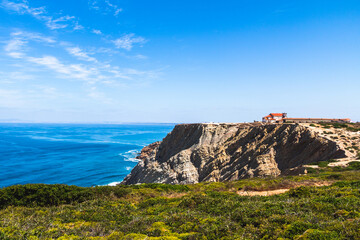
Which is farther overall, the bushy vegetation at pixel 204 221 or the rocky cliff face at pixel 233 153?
the rocky cliff face at pixel 233 153

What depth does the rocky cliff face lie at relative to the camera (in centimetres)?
3416

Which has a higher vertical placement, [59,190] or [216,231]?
[216,231]

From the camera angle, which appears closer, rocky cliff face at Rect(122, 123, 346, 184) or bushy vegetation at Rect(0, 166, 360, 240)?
bushy vegetation at Rect(0, 166, 360, 240)

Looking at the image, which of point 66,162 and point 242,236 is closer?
point 242,236

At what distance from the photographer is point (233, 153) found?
44719 mm

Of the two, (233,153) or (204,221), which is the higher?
(204,221)

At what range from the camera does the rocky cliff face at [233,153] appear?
34.2m

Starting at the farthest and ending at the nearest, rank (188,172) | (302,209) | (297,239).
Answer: (188,172), (302,209), (297,239)

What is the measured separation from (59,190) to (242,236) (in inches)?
578

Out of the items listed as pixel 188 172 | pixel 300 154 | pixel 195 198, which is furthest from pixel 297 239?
pixel 188 172

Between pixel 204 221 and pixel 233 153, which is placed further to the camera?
pixel 233 153

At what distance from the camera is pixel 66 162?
7419 centimetres

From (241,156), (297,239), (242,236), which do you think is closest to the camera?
(297,239)

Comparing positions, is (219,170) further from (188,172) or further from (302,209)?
(302,209)
